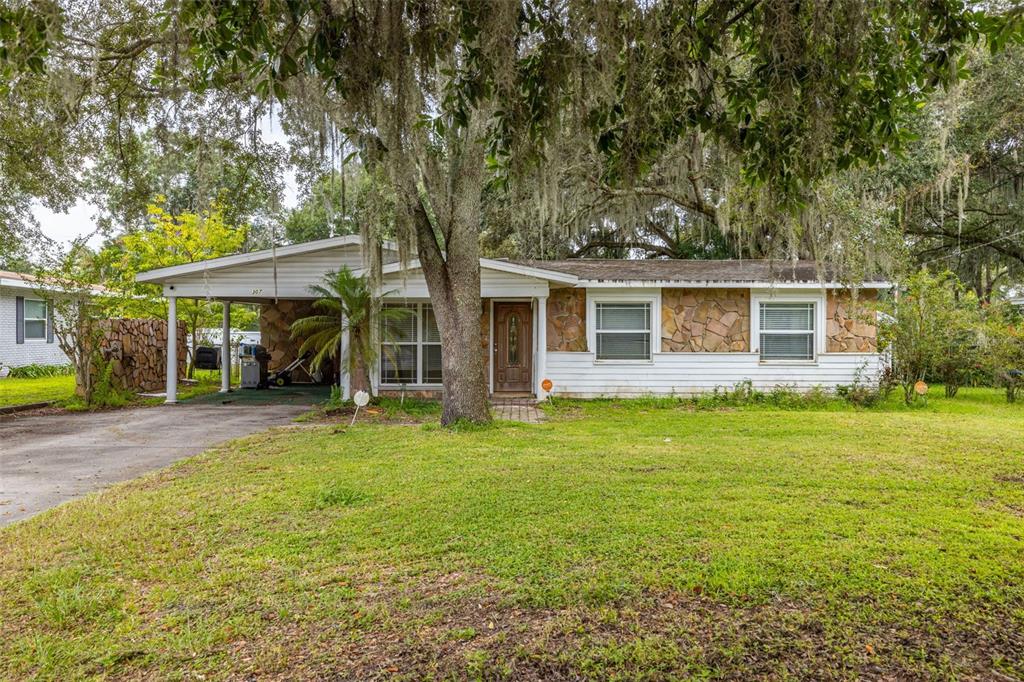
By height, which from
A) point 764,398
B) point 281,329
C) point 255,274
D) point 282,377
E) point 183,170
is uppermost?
point 183,170

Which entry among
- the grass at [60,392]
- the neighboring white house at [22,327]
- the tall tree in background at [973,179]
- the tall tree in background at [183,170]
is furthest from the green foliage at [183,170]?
the neighboring white house at [22,327]

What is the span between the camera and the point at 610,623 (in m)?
2.80

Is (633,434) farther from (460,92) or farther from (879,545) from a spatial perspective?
(460,92)

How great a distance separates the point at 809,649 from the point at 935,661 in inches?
19.5

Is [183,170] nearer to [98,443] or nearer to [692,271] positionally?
[98,443]

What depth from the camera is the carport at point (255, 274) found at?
38.6 ft

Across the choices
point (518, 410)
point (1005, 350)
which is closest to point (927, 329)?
point (1005, 350)

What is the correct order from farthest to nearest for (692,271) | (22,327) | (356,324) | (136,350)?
(22,327)
(136,350)
(692,271)
(356,324)

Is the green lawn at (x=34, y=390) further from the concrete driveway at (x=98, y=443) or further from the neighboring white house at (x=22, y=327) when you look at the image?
the concrete driveway at (x=98, y=443)

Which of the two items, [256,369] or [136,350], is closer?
[136,350]

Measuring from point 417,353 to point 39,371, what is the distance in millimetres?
13124

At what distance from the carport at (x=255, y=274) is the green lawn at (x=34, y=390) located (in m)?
2.66

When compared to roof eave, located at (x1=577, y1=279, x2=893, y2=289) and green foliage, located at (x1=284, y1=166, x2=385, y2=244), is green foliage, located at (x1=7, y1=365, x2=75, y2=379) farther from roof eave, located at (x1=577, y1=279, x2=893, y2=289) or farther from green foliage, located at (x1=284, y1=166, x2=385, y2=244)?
roof eave, located at (x1=577, y1=279, x2=893, y2=289)

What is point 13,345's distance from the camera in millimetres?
16938
